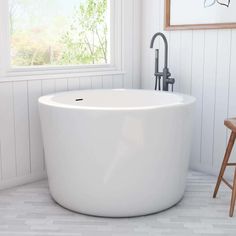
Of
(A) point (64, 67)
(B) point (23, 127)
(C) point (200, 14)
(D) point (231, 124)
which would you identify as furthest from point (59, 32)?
(D) point (231, 124)

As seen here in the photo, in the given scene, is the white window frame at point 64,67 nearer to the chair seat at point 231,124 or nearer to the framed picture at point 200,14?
the framed picture at point 200,14

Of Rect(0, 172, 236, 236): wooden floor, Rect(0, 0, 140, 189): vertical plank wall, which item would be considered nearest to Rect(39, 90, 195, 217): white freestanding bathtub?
Rect(0, 172, 236, 236): wooden floor

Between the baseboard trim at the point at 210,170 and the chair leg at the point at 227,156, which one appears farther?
the baseboard trim at the point at 210,170

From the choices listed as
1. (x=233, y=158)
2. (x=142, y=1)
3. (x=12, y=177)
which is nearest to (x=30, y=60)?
(x=12, y=177)

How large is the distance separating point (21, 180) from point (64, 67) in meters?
0.88

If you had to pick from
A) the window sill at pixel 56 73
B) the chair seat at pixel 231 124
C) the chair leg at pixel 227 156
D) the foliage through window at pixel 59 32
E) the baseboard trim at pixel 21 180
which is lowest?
the baseboard trim at pixel 21 180

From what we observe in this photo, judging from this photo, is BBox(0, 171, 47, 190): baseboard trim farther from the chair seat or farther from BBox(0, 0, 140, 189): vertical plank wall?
the chair seat

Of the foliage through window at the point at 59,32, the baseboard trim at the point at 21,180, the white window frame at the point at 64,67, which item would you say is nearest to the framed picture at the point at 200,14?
the white window frame at the point at 64,67

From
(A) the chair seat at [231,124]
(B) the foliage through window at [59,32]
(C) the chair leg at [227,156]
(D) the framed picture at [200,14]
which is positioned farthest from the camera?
(B) the foliage through window at [59,32]

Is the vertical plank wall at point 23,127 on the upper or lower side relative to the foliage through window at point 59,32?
lower

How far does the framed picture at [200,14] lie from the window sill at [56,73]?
59 cm

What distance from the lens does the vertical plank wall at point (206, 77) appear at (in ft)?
9.59

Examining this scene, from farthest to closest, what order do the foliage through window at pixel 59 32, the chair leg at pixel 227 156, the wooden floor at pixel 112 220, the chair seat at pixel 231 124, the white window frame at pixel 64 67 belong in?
the foliage through window at pixel 59 32 → the white window frame at pixel 64 67 → the chair leg at pixel 227 156 → the chair seat at pixel 231 124 → the wooden floor at pixel 112 220

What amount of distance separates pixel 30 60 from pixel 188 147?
1.33 m
